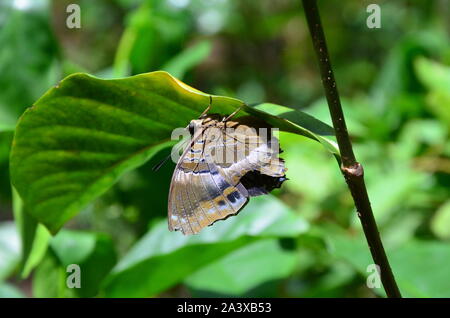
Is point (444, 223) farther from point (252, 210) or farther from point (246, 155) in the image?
point (246, 155)

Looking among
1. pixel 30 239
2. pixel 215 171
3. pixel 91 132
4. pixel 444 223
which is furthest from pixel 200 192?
pixel 444 223

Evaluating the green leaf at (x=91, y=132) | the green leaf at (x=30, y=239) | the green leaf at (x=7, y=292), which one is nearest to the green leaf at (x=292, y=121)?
the green leaf at (x=91, y=132)

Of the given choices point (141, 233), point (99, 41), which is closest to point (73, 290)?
point (141, 233)

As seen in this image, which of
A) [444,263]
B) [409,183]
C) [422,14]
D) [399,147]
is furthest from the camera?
[422,14]

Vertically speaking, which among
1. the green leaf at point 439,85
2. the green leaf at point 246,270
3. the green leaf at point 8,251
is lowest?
Answer: the green leaf at point 8,251

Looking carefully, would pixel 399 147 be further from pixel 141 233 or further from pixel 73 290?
pixel 73 290

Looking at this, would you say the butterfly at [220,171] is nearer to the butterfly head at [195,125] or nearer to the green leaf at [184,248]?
the butterfly head at [195,125]
